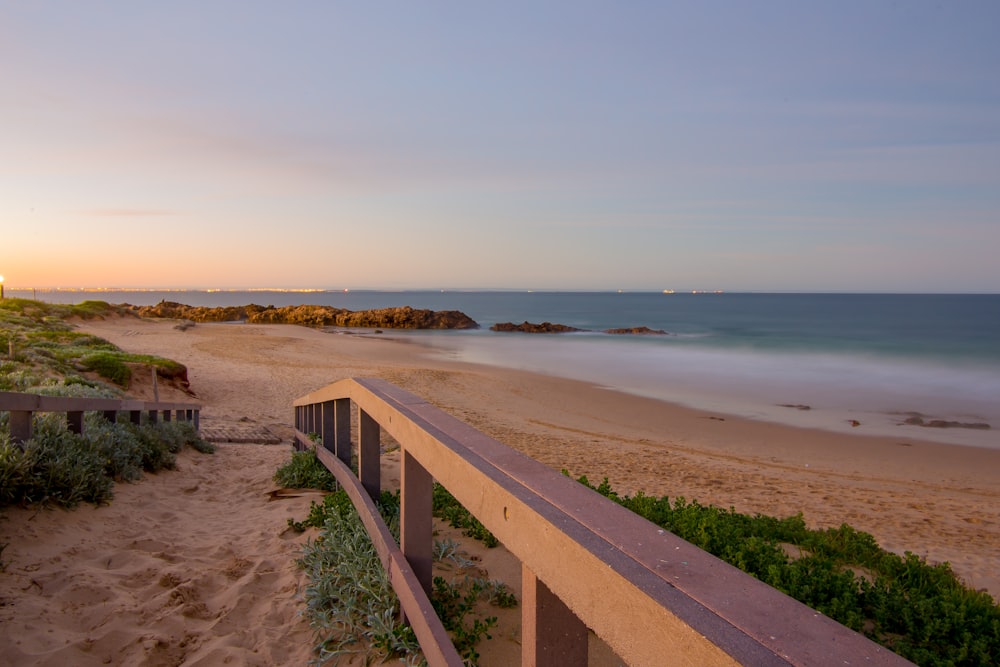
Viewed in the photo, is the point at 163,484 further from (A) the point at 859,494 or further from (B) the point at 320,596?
(A) the point at 859,494

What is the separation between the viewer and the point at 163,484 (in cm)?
589

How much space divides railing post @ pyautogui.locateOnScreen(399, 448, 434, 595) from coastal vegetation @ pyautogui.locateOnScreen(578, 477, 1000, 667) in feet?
7.40

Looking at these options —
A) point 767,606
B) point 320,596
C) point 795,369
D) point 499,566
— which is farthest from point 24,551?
point 795,369

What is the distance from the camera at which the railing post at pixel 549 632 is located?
1506mm

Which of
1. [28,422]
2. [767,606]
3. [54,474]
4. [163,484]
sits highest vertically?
[767,606]

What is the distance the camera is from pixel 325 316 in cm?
6050

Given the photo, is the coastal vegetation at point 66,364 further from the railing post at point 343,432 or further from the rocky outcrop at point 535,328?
the rocky outcrop at point 535,328

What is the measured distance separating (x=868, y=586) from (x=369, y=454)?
10.6 feet

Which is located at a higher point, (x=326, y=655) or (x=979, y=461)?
(x=326, y=655)

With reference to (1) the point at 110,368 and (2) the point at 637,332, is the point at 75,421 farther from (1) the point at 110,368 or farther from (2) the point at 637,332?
(2) the point at 637,332

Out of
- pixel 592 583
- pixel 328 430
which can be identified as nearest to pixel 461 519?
pixel 328 430

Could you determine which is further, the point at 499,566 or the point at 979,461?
the point at 979,461

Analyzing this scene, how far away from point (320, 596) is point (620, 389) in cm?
1971

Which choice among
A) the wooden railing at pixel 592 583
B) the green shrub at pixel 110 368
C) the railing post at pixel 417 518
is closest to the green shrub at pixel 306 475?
the railing post at pixel 417 518
